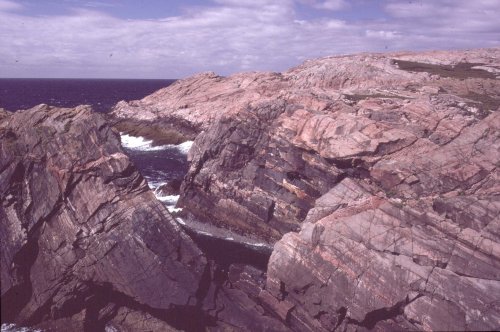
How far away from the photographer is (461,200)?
96.6ft

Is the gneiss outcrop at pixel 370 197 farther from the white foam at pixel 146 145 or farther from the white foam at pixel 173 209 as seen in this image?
the white foam at pixel 146 145

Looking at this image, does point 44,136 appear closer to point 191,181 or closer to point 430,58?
point 191,181

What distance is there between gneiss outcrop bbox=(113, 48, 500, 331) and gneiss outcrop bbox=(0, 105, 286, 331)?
207 inches

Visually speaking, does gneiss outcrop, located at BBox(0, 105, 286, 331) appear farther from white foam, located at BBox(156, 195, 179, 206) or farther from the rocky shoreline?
white foam, located at BBox(156, 195, 179, 206)

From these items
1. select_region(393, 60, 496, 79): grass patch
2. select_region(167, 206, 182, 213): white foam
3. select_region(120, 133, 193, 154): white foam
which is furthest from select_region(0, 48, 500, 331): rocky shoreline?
select_region(120, 133, 193, 154): white foam

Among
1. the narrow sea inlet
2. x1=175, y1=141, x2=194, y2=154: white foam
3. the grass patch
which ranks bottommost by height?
the narrow sea inlet

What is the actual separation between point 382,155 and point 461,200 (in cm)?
989

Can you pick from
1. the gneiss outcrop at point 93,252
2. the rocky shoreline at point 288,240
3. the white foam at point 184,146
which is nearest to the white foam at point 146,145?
the white foam at point 184,146

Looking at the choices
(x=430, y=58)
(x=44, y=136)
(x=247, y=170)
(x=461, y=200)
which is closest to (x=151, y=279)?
(x=44, y=136)

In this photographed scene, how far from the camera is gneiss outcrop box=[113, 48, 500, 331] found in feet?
83.0

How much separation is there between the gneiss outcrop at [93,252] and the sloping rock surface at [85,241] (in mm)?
71

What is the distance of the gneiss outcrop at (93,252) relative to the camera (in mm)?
27688

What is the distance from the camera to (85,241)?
95.6 feet

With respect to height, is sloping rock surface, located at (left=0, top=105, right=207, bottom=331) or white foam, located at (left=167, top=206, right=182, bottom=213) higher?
sloping rock surface, located at (left=0, top=105, right=207, bottom=331)
